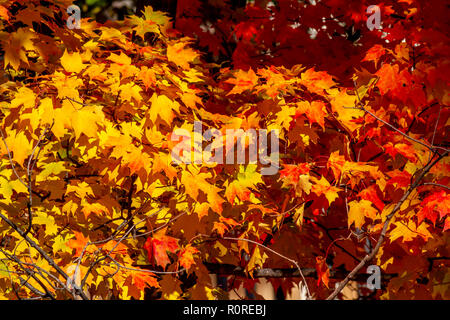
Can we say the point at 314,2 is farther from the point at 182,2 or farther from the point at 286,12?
the point at 182,2

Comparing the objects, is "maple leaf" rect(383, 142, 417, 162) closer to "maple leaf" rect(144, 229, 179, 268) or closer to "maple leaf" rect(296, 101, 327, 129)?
"maple leaf" rect(296, 101, 327, 129)

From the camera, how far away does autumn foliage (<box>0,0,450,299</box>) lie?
3938mm

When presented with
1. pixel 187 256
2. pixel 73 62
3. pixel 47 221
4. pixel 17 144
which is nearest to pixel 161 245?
pixel 187 256

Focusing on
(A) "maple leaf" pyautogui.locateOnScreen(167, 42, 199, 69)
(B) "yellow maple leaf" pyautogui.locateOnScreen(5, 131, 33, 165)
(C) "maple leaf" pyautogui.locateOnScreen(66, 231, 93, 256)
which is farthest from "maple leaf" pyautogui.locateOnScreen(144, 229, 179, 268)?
(A) "maple leaf" pyautogui.locateOnScreen(167, 42, 199, 69)

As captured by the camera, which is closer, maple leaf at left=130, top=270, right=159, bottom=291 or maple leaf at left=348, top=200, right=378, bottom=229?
maple leaf at left=130, top=270, right=159, bottom=291

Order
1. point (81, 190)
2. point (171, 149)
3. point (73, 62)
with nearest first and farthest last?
point (171, 149) < point (73, 62) < point (81, 190)

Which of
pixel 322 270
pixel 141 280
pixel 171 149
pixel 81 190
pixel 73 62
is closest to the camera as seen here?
pixel 171 149

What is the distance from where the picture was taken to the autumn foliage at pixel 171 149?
3.94 meters

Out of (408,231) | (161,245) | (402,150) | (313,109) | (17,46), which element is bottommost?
(161,245)

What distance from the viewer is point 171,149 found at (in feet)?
12.9

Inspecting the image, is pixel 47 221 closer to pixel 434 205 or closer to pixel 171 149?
pixel 171 149

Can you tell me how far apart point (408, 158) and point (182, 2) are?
372cm

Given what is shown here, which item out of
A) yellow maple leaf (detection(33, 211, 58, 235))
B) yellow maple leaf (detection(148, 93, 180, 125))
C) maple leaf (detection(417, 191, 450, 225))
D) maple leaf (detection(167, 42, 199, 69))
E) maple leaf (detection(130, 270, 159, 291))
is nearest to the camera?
maple leaf (detection(417, 191, 450, 225))

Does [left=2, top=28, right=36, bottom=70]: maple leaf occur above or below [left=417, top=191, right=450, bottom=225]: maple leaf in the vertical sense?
above
